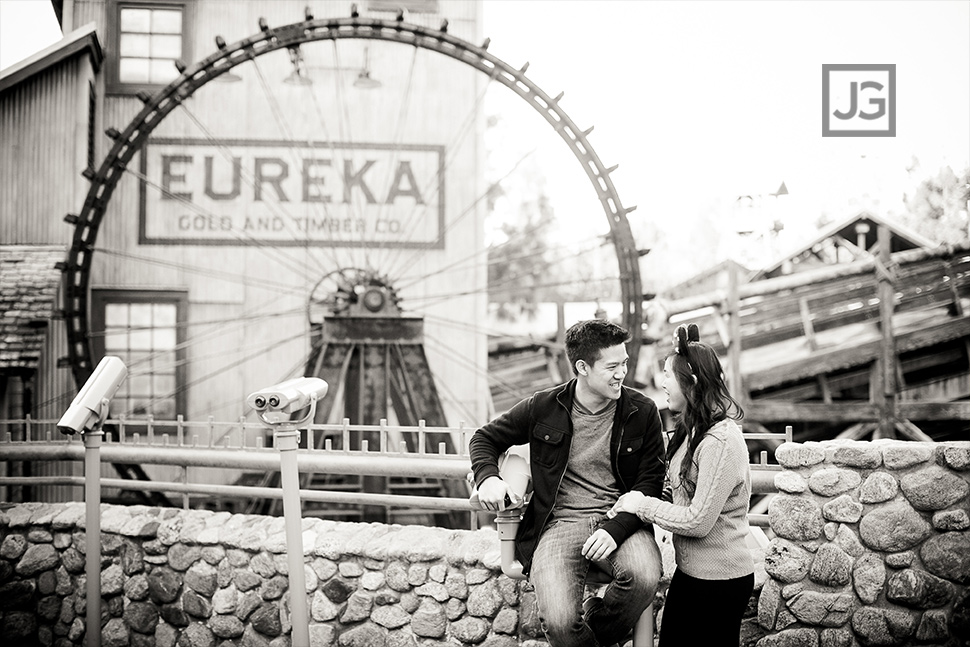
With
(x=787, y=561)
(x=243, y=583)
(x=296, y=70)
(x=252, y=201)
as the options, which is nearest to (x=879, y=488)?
(x=787, y=561)

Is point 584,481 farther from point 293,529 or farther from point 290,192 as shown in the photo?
point 290,192

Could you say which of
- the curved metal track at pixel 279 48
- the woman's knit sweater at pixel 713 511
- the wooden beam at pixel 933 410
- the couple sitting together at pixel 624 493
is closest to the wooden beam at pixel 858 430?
the wooden beam at pixel 933 410

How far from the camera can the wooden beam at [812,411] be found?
884 centimetres

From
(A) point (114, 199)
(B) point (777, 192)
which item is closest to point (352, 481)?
(A) point (114, 199)

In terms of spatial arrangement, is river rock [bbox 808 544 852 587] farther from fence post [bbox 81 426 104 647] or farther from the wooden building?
the wooden building

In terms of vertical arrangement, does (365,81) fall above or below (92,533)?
above

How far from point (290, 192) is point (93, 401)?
4792 millimetres

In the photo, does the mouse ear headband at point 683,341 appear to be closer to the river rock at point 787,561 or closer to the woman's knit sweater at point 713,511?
the woman's knit sweater at point 713,511

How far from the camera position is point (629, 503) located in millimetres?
2570

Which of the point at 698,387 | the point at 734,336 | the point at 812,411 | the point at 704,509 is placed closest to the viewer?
the point at 704,509

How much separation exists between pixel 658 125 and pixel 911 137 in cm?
774

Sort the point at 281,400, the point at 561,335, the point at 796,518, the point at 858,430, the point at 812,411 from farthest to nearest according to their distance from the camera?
the point at 561,335 < the point at 812,411 < the point at 858,430 < the point at 796,518 < the point at 281,400

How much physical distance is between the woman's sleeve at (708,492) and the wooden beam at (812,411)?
6506 millimetres

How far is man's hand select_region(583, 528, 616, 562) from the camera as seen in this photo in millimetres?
2484
